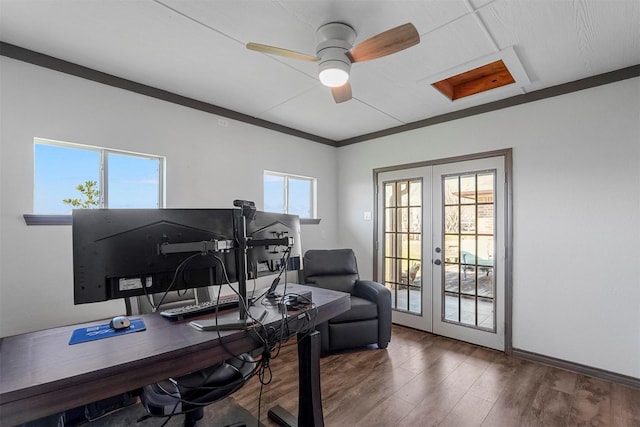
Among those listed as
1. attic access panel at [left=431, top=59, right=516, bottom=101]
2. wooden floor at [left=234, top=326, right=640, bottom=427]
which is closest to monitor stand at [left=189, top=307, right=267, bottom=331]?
wooden floor at [left=234, top=326, right=640, bottom=427]

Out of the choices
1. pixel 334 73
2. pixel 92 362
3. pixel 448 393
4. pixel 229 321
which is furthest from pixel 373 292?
pixel 92 362

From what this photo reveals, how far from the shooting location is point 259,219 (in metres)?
1.56

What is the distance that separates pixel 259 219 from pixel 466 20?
180 cm

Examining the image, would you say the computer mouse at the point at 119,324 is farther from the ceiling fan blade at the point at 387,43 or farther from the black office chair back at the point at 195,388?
the ceiling fan blade at the point at 387,43

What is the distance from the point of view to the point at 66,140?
2326mm

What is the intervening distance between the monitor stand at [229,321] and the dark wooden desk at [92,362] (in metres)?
0.03

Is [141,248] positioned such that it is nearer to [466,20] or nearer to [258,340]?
[258,340]

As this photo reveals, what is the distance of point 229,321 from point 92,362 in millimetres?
517

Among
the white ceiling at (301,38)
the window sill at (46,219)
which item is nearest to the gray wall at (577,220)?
the white ceiling at (301,38)

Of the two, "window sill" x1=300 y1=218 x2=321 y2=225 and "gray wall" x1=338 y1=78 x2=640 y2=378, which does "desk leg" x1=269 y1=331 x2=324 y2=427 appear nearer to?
"gray wall" x1=338 y1=78 x2=640 y2=378

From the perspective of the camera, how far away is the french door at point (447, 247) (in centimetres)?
315

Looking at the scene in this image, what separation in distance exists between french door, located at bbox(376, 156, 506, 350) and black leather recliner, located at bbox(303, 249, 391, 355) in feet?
2.24

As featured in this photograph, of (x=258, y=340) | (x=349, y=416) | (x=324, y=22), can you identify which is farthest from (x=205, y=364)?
(x=324, y=22)

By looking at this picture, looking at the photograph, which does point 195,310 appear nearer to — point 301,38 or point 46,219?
point 46,219
